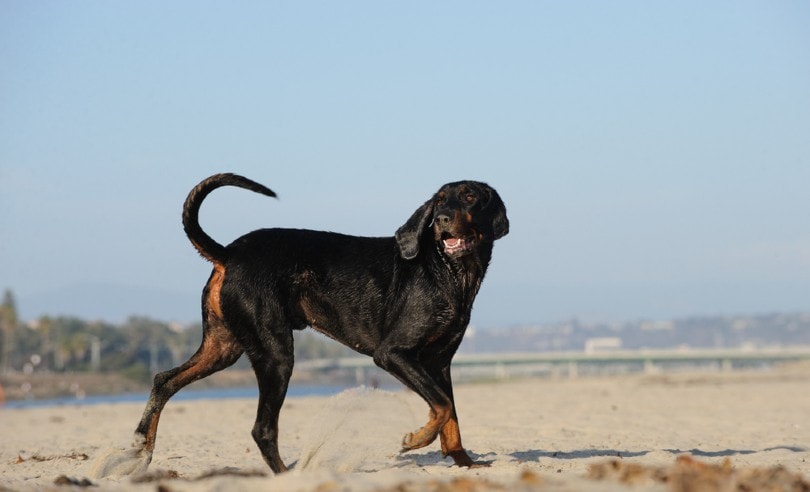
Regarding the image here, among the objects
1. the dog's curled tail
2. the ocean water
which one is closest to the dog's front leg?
the dog's curled tail

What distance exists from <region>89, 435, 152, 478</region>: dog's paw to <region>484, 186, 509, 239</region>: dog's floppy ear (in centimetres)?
311

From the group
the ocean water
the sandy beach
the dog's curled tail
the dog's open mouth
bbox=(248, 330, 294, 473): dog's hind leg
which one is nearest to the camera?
the sandy beach

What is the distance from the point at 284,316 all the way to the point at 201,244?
83cm

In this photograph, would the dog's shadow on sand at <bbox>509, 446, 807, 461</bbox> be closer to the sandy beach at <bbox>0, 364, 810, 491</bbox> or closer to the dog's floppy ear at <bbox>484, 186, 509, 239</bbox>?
the sandy beach at <bbox>0, 364, 810, 491</bbox>

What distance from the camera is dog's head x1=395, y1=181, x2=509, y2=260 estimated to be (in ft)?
25.1

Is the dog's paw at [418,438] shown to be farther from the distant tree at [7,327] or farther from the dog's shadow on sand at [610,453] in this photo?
the distant tree at [7,327]

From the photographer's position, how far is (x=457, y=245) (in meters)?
7.69

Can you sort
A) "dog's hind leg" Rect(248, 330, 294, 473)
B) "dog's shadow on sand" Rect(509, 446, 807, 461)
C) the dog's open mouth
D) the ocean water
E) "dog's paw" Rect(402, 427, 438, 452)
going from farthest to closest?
the ocean water, "dog's shadow on sand" Rect(509, 446, 807, 461), the dog's open mouth, "dog's hind leg" Rect(248, 330, 294, 473), "dog's paw" Rect(402, 427, 438, 452)

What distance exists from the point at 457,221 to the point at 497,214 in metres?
0.48

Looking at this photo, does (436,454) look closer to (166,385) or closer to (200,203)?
(166,385)

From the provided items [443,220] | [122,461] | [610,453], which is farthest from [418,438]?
[610,453]

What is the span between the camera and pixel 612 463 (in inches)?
231

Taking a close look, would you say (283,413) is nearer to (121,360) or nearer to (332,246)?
(332,246)

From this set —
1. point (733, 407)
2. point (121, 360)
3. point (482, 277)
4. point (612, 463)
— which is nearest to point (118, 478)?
point (482, 277)
